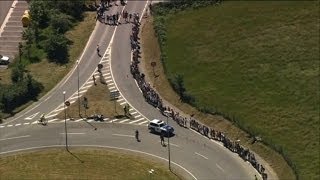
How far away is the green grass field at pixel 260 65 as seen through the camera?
132 m

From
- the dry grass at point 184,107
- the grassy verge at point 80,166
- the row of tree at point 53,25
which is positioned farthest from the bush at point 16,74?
the dry grass at point 184,107

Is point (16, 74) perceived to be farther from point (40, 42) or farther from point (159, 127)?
point (159, 127)

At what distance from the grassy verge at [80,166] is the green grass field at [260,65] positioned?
23.1m

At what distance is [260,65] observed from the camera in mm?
147250

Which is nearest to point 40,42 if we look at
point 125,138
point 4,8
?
point 4,8

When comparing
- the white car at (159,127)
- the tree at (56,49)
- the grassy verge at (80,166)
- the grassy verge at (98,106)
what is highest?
the tree at (56,49)

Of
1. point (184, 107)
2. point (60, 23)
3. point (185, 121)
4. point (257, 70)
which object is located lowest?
point (185, 121)

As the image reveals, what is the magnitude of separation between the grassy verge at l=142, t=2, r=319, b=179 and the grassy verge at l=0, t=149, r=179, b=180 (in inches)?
750

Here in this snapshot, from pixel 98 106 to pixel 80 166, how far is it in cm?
1816

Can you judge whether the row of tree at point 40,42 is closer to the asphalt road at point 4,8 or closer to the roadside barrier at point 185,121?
the asphalt road at point 4,8

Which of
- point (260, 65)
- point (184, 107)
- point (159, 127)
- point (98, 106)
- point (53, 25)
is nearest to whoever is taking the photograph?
point (159, 127)

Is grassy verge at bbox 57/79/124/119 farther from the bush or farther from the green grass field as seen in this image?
the green grass field

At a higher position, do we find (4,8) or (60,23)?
(4,8)

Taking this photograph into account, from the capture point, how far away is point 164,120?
128 m
